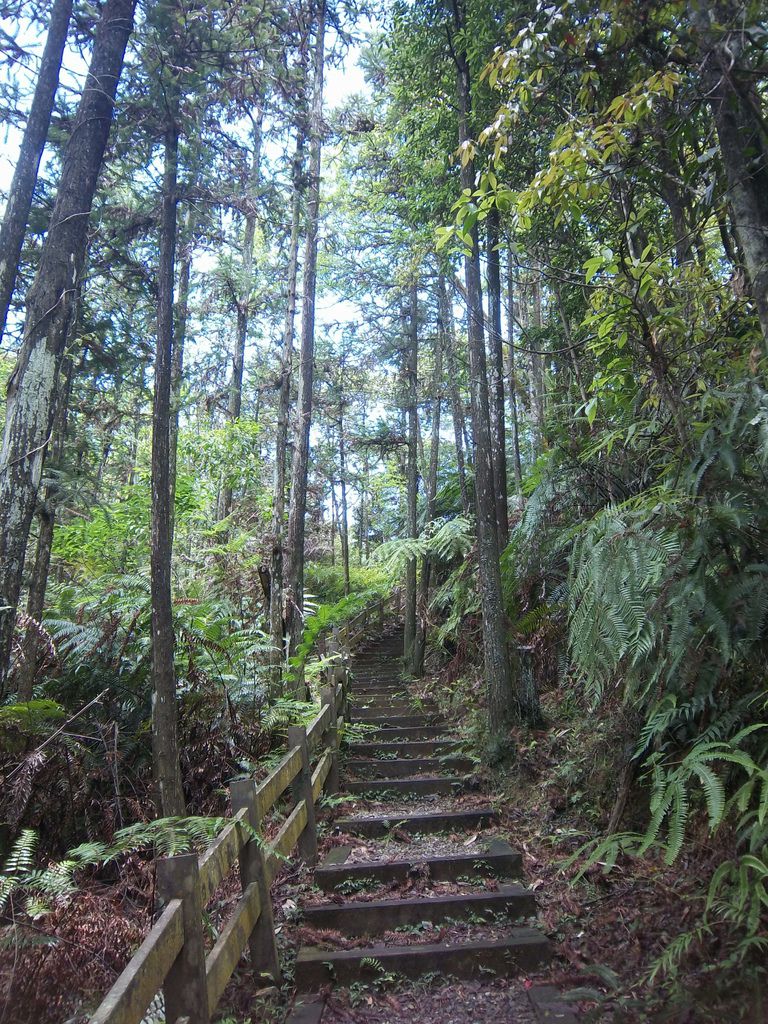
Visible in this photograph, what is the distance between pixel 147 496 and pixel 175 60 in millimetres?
6339

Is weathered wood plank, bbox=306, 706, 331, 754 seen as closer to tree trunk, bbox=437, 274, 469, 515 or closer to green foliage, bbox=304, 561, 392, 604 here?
tree trunk, bbox=437, 274, 469, 515

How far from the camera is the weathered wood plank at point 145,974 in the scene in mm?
2039

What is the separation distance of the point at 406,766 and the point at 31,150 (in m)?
7.55

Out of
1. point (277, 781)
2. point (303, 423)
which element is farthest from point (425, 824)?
point (303, 423)

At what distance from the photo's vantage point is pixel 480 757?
7.50 meters

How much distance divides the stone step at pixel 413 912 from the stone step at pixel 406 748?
369 centimetres

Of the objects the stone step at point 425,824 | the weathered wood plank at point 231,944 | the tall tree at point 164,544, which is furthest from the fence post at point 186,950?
the stone step at point 425,824

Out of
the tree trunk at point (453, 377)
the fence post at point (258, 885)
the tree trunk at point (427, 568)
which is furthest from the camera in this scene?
the tree trunk at point (427, 568)

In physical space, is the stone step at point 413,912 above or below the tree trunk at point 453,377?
below

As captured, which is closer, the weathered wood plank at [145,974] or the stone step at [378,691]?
the weathered wood plank at [145,974]

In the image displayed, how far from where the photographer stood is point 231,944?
3.32 metres

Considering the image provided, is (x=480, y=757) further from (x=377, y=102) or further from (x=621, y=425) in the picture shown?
(x=377, y=102)

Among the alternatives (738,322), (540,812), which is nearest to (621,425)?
(738,322)

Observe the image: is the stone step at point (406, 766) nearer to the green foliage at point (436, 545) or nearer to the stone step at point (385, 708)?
the stone step at point (385, 708)
